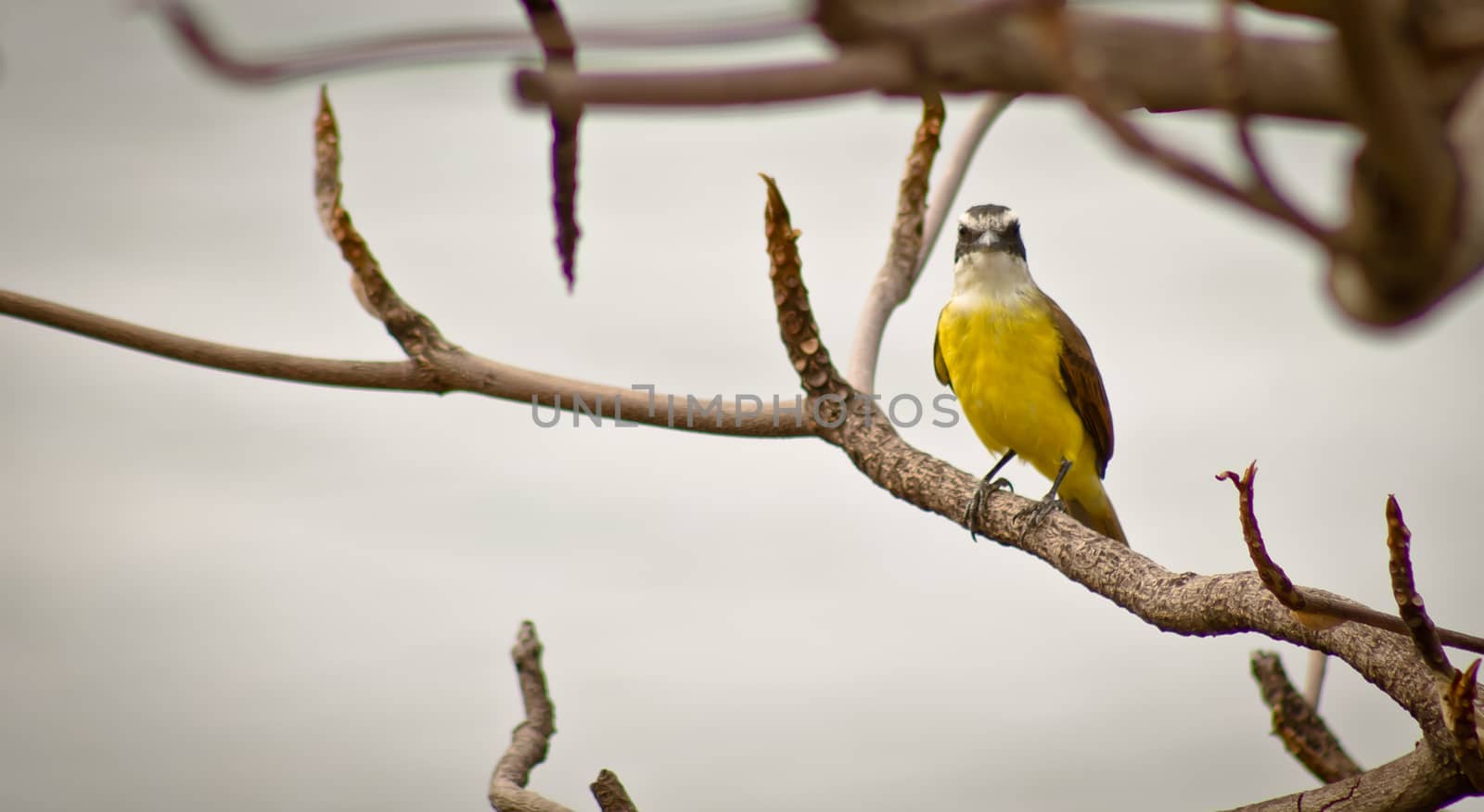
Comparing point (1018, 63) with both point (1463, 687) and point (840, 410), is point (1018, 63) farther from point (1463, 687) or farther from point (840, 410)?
point (840, 410)

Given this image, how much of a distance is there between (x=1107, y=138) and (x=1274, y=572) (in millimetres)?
795

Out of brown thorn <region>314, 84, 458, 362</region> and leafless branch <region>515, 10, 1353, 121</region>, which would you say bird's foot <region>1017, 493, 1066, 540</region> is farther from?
leafless branch <region>515, 10, 1353, 121</region>

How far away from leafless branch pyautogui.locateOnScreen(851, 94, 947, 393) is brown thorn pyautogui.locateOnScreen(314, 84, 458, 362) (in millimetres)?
656

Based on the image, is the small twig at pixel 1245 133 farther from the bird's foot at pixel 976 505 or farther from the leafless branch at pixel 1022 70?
the bird's foot at pixel 976 505

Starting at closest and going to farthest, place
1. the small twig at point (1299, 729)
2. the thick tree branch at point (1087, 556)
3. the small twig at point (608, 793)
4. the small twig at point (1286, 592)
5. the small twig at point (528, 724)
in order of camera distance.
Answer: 1. the small twig at point (1286, 592)
2. the thick tree branch at point (1087, 556)
3. the small twig at point (608, 793)
4. the small twig at point (528, 724)
5. the small twig at point (1299, 729)

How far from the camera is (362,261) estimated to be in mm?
1657

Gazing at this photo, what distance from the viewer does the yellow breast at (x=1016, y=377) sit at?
7.09 feet

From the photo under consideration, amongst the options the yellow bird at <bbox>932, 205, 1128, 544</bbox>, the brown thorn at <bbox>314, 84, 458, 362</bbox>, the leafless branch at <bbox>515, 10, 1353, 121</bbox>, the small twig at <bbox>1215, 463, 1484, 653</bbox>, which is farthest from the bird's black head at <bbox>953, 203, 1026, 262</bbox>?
the leafless branch at <bbox>515, 10, 1353, 121</bbox>

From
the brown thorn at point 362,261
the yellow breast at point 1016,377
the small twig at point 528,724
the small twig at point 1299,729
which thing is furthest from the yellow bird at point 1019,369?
the brown thorn at point 362,261

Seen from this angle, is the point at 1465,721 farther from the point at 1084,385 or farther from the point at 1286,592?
the point at 1084,385

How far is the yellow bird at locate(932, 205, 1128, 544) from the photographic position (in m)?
2.16

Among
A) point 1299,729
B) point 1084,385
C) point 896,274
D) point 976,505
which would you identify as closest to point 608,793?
point 976,505

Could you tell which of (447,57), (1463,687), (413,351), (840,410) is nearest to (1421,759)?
(1463,687)

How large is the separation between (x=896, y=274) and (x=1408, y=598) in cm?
111
